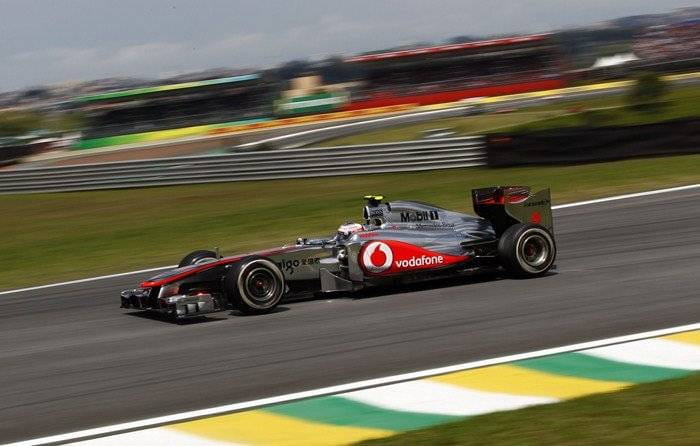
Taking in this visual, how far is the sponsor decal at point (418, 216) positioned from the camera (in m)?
10.1

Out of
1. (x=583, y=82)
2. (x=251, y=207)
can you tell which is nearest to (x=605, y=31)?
(x=583, y=82)

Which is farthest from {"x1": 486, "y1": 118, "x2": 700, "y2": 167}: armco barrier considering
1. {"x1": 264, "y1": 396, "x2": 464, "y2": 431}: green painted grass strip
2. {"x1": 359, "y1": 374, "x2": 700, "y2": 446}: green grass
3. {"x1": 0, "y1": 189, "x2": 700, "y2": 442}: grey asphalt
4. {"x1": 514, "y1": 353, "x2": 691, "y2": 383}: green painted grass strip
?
{"x1": 264, "y1": 396, "x2": 464, "y2": 431}: green painted grass strip

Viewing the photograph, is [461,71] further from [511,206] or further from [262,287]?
[262,287]

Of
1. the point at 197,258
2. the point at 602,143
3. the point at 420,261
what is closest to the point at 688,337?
the point at 420,261

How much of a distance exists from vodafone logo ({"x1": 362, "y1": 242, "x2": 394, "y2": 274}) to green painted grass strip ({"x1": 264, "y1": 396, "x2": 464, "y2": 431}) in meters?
3.36

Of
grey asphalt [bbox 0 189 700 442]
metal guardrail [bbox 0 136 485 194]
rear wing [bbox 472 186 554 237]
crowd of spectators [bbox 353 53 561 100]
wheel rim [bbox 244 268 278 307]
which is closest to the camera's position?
grey asphalt [bbox 0 189 700 442]

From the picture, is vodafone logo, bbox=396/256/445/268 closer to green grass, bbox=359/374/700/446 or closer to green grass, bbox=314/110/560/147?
green grass, bbox=359/374/700/446

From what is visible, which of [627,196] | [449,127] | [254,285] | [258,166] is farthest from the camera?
[449,127]

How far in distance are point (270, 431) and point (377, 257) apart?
4.09m

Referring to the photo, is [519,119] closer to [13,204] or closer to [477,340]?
[13,204]

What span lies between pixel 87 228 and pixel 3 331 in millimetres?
11527

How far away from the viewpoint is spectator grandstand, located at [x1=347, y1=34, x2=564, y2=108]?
52.8m

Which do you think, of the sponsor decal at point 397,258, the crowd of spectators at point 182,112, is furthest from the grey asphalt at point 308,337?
the crowd of spectators at point 182,112

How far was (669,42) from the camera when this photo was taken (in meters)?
51.7
